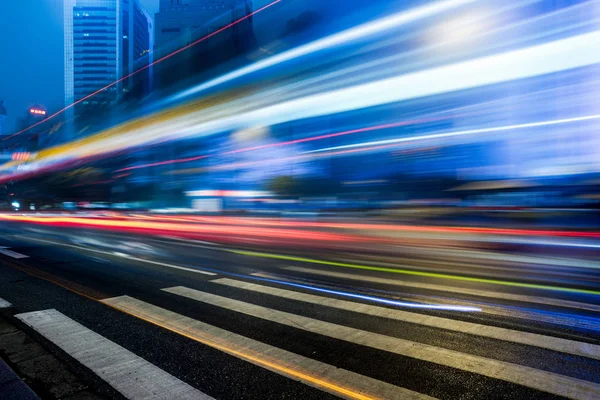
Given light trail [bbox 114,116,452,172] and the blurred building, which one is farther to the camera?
the blurred building

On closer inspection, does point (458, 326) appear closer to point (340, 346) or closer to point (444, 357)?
point (444, 357)

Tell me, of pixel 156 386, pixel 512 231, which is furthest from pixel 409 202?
pixel 156 386

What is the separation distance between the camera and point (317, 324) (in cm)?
498

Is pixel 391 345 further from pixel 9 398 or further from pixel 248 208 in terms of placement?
pixel 248 208

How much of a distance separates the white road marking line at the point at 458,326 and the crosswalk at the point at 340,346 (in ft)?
0.04

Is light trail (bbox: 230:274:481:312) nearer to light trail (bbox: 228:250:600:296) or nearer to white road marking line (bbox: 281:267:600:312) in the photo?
white road marking line (bbox: 281:267:600:312)

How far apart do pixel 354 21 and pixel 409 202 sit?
38.4ft

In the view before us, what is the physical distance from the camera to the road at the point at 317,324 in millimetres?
3363

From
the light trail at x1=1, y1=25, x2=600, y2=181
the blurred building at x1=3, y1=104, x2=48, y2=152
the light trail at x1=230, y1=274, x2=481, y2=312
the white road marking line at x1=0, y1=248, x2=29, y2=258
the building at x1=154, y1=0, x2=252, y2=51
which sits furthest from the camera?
the building at x1=154, y1=0, x2=252, y2=51

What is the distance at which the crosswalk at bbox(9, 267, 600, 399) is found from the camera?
329 centimetres

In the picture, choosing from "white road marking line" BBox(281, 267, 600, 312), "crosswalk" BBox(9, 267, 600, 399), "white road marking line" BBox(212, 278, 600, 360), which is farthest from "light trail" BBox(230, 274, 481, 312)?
"white road marking line" BBox(281, 267, 600, 312)

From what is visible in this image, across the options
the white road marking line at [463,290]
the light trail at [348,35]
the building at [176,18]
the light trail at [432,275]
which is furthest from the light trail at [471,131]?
the building at [176,18]

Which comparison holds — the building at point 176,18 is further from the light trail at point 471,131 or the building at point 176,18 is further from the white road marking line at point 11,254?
the white road marking line at point 11,254

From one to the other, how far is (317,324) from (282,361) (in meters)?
A: 1.24
